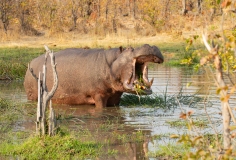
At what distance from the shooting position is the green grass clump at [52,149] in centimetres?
488

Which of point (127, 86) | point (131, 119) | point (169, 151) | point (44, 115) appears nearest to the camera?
point (169, 151)

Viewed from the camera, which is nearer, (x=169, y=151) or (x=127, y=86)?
(x=169, y=151)

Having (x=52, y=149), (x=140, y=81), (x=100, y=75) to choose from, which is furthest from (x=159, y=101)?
(x=52, y=149)

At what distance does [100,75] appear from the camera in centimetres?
767

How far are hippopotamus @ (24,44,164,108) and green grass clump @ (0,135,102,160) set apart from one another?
219 centimetres

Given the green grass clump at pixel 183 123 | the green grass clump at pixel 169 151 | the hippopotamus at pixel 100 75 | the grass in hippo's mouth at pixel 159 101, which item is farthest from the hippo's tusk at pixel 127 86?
the green grass clump at pixel 169 151

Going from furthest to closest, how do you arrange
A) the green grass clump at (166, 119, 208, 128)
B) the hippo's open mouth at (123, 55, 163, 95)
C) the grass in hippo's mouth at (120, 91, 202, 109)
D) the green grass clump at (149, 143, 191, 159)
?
the grass in hippo's mouth at (120, 91, 202, 109), the hippo's open mouth at (123, 55, 163, 95), the green grass clump at (166, 119, 208, 128), the green grass clump at (149, 143, 191, 159)

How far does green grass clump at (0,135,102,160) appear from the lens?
488 centimetres

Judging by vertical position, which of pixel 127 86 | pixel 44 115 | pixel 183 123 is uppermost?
pixel 127 86

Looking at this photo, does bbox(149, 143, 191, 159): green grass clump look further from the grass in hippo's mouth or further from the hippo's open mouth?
the grass in hippo's mouth

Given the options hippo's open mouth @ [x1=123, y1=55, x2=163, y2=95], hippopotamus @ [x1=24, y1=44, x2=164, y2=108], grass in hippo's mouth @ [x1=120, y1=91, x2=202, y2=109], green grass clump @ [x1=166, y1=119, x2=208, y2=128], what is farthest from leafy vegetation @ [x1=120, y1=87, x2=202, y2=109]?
green grass clump @ [x1=166, y1=119, x2=208, y2=128]

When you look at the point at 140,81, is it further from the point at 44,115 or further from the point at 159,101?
the point at 44,115

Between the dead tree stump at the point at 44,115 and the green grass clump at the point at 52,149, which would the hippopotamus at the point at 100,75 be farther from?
the green grass clump at the point at 52,149

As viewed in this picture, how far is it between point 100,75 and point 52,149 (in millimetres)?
2821
